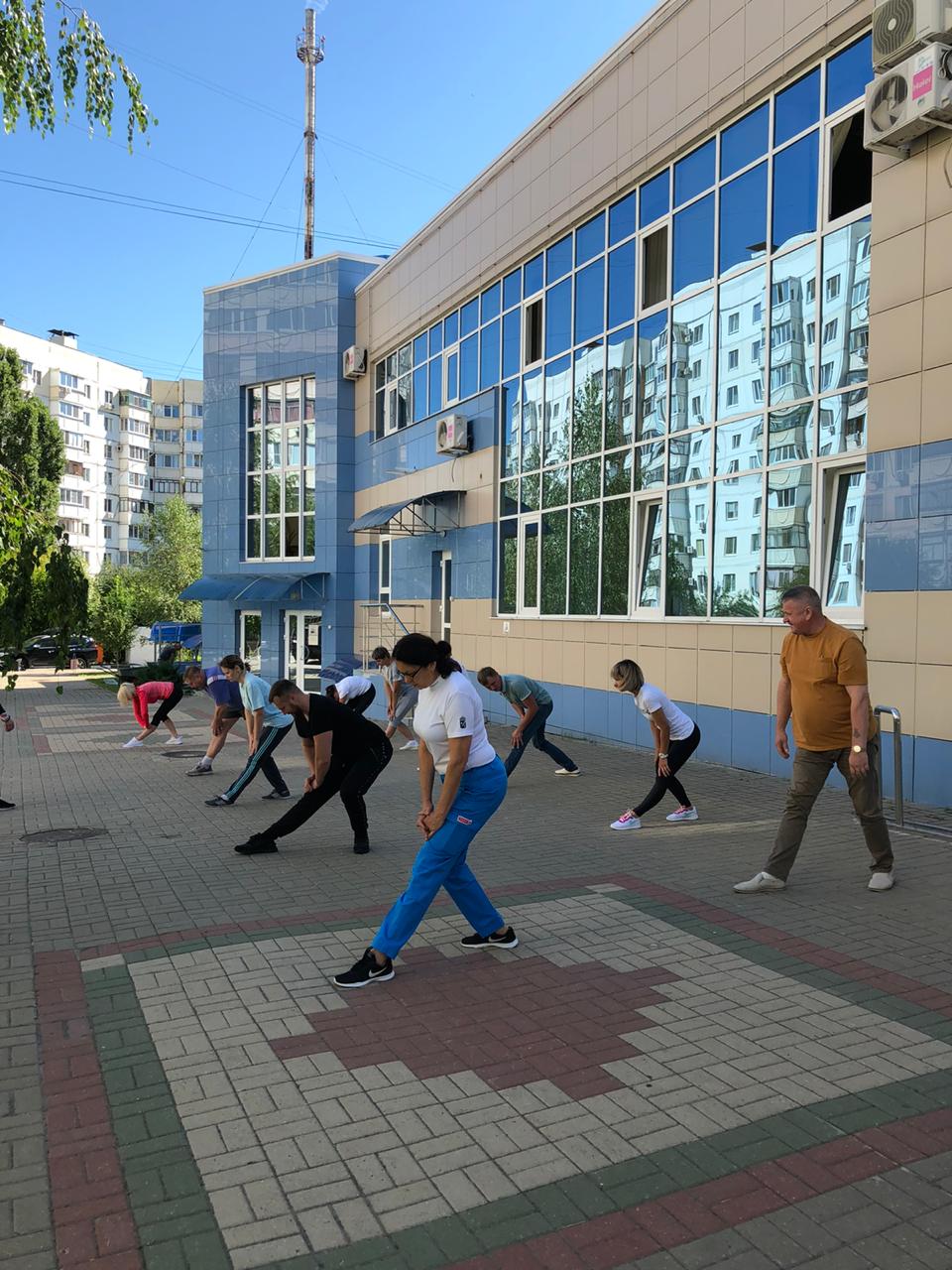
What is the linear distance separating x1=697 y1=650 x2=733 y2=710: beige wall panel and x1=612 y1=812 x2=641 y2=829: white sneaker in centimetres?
347

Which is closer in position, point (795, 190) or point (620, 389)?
point (795, 190)

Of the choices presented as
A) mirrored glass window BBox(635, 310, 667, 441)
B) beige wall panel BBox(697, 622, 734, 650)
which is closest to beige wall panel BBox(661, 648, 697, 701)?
beige wall panel BBox(697, 622, 734, 650)

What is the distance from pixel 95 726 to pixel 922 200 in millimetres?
15728

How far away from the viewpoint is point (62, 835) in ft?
27.6

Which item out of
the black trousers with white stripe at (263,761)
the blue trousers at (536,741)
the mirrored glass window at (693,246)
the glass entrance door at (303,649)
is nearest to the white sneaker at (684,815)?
the blue trousers at (536,741)

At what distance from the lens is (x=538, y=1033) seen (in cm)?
412

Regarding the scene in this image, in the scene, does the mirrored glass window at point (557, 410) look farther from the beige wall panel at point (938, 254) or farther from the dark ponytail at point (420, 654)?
the dark ponytail at point (420, 654)

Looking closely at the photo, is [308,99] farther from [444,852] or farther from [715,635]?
[444,852]

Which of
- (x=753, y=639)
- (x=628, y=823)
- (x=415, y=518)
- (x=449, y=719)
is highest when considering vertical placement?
(x=415, y=518)

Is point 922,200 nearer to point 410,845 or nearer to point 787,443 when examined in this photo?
point 787,443

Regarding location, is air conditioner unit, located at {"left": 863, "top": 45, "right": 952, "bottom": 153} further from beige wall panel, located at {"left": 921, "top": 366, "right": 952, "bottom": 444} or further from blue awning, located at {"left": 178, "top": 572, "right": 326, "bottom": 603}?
blue awning, located at {"left": 178, "top": 572, "right": 326, "bottom": 603}

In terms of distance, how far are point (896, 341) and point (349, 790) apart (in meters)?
6.48

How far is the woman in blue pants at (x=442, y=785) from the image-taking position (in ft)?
15.3

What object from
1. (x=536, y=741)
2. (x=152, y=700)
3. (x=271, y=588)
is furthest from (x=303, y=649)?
(x=536, y=741)
